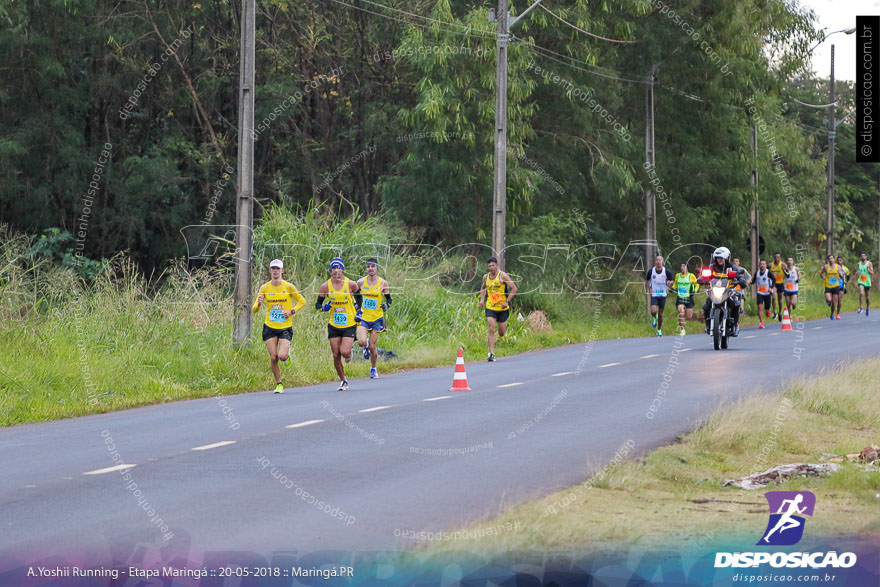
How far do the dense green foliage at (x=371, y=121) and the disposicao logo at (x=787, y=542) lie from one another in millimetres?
26427

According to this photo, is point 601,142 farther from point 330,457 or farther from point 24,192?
point 330,457

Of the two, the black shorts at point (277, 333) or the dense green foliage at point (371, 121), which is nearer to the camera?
the black shorts at point (277, 333)

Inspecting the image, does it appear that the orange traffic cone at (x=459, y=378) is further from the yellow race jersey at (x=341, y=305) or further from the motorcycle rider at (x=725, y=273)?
the motorcycle rider at (x=725, y=273)

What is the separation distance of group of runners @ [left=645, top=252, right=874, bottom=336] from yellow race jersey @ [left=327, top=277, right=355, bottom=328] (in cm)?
1030

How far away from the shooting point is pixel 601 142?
39.9 m

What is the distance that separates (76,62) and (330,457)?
34.2 m

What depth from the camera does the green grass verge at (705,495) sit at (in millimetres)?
7891

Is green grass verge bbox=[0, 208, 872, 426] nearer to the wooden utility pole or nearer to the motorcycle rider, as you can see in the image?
the motorcycle rider

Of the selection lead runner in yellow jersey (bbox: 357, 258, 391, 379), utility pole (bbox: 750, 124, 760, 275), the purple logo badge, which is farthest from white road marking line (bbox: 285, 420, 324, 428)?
utility pole (bbox: 750, 124, 760, 275)

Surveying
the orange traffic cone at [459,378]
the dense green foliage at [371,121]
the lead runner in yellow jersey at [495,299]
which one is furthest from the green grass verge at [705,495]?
the dense green foliage at [371,121]

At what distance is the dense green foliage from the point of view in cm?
3769

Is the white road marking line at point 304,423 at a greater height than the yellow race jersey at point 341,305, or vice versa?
the yellow race jersey at point 341,305

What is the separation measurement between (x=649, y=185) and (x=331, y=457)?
29833 millimetres

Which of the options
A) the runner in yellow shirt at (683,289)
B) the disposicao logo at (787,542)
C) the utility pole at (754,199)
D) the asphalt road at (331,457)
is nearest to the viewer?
the disposicao logo at (787,542)
